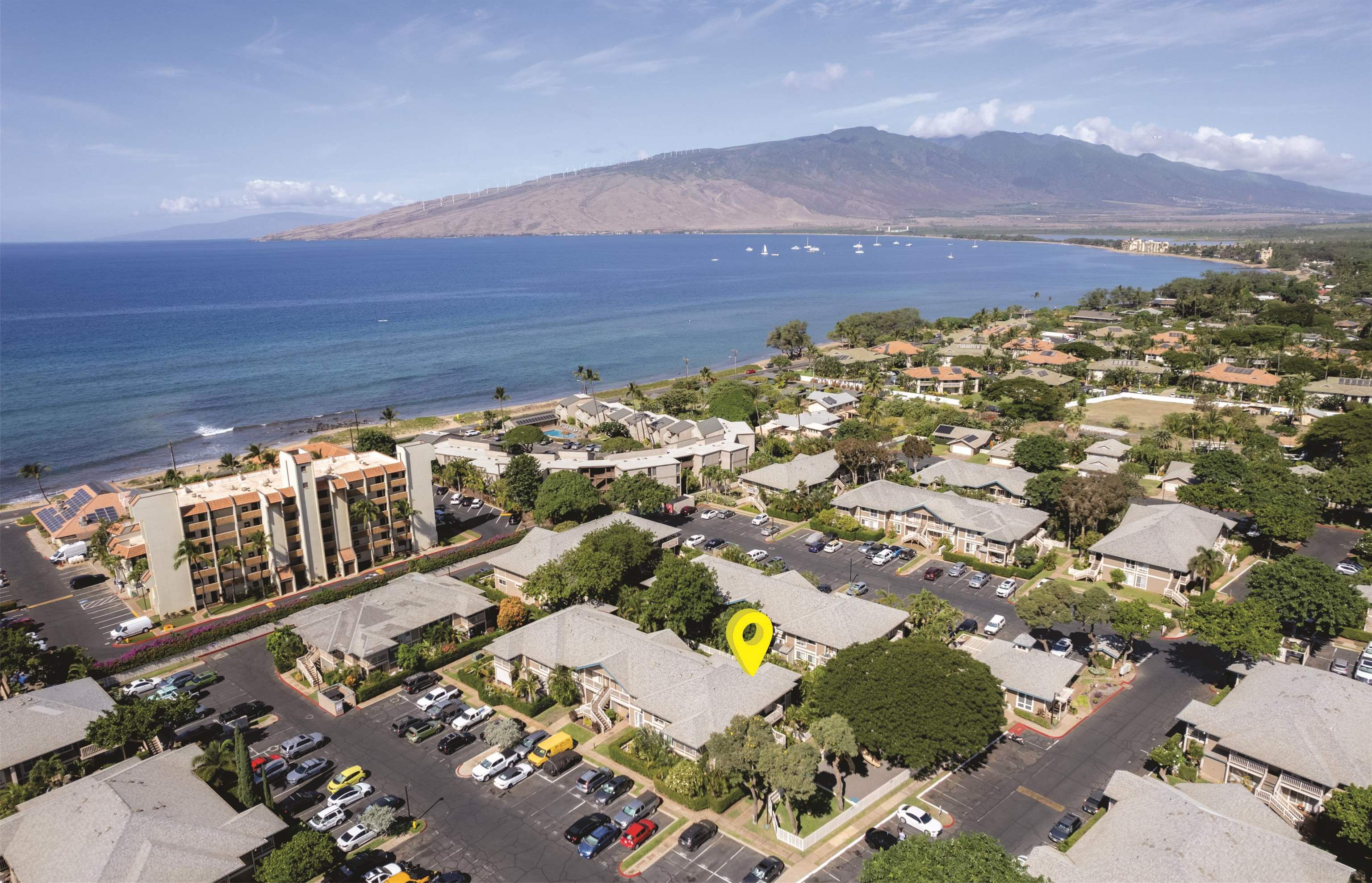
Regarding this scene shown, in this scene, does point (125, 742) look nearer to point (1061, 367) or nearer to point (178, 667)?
point (178, 667)

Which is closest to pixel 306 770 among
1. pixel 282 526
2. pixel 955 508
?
pixel 282 526

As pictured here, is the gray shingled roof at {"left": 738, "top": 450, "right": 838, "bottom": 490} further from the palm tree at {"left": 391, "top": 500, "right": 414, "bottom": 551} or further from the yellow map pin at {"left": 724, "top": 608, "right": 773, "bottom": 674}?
the yellow map pin at {"left": 724, "top": 608, "right": 773, "bottom": 674}

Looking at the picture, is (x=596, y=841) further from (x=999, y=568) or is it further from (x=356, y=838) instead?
(x=999, y=568)

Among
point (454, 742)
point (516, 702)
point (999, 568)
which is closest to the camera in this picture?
point (454, 742)

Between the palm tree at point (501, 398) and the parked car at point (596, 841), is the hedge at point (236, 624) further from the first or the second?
the palm tree at point (501, 398)

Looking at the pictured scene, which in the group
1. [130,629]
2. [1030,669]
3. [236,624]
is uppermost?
[236,624]

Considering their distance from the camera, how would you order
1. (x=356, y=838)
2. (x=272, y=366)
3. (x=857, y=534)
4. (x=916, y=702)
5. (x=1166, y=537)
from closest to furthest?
(x=356, y=838), (x=916, y=702), (x=1166, y=537), (x=857, y=534), (x=272, y=366)

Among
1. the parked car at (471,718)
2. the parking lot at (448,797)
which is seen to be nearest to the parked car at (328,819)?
the parking lot at (448,797)

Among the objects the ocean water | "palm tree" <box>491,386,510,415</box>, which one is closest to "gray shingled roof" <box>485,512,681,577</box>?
"palm tree" <box>491,386,510,415</box>
